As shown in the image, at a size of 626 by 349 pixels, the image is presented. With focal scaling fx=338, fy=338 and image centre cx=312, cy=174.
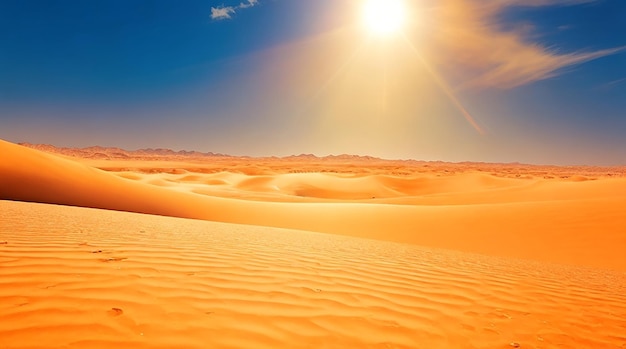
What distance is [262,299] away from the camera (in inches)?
127

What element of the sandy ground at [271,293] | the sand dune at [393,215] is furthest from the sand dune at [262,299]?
the sand dune at [393,215]

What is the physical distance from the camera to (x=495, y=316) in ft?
11.3

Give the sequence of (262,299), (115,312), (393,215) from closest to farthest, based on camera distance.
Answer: (115,312) < (262,299) < (393,215)

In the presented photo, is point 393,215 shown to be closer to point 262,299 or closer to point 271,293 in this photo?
point 271,293


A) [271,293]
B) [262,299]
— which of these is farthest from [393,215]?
[262,299]

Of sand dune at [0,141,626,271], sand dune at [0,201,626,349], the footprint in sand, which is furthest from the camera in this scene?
sand dune at [0,141,626,271]

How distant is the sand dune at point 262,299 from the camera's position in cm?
246

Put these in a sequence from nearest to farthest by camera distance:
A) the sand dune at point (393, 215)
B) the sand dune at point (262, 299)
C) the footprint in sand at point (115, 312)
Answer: the sand dune at point (262, 299) → the footprint in sand at point (115, 312) → the sand dune at point (393, 215)

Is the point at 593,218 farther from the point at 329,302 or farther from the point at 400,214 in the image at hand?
the point at 329,302

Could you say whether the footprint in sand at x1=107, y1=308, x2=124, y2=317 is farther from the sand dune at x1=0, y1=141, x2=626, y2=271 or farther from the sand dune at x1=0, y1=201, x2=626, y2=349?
the sand dune at x1=0, y1=141, x2=626, y2=271

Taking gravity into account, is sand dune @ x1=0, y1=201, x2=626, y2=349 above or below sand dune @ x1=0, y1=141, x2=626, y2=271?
below

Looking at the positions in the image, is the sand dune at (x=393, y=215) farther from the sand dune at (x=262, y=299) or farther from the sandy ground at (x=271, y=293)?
the sand dune at (x=262, y=299)

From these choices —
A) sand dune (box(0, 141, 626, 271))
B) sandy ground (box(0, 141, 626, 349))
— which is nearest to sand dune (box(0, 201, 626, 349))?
sandy ground (box(0, 141, 626, 349))

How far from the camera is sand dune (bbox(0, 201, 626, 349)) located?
246cm
